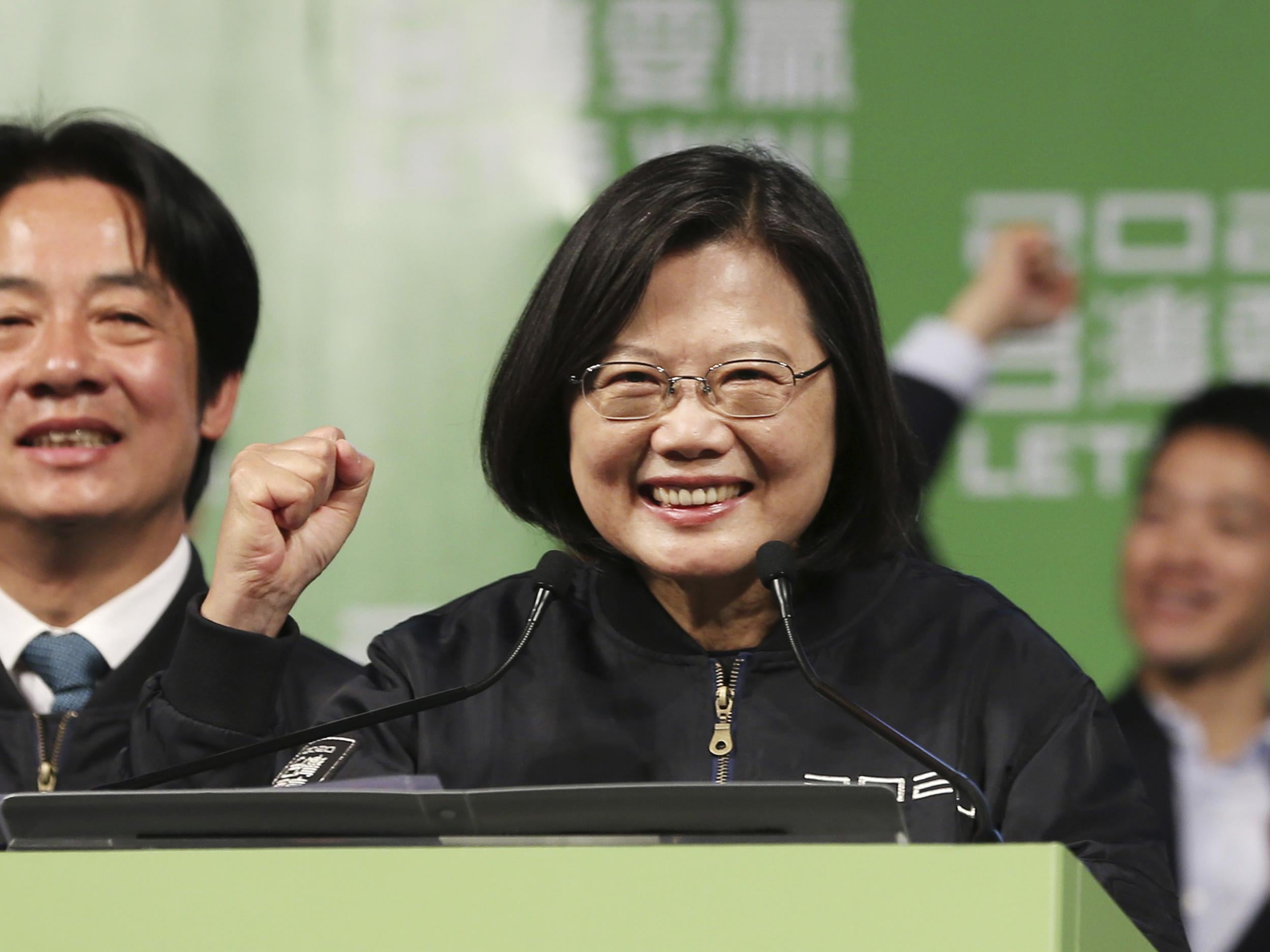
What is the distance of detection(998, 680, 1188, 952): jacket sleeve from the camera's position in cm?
141

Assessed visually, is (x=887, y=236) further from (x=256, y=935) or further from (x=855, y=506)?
(x=256, y=935)

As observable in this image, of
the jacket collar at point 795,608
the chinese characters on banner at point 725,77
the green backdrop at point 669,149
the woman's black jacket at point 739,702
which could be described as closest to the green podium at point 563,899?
the woman's black jacket at point 739,702

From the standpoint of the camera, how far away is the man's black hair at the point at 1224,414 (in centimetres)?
257

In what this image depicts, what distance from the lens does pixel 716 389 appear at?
5.33 feet

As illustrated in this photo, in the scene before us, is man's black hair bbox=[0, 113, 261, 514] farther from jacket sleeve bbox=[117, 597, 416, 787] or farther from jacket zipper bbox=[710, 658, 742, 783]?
jacket zipper bbox=[710, 658, 742, 783]

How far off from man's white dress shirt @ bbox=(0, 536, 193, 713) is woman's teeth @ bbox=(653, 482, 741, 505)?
2.79 ft

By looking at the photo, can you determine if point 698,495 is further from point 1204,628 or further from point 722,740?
point 1204,628

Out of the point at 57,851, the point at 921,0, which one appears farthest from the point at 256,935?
the point at 921,0

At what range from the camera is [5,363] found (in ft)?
7.18

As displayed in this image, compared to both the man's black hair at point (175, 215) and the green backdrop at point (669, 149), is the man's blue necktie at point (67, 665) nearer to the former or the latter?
the man's black hair at point (175, 215)

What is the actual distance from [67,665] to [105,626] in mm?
67

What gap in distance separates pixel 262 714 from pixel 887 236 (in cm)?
132

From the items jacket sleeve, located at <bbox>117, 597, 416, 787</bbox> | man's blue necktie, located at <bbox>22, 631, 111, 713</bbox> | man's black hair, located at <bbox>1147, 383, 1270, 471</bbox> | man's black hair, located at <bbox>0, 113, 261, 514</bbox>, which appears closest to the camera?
jacket sleeve, located at <bbox>117, 597, 416, 787</bbox>

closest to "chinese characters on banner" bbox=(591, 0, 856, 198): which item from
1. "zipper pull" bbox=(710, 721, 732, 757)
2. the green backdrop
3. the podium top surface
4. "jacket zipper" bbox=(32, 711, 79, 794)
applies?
the green backdrop
